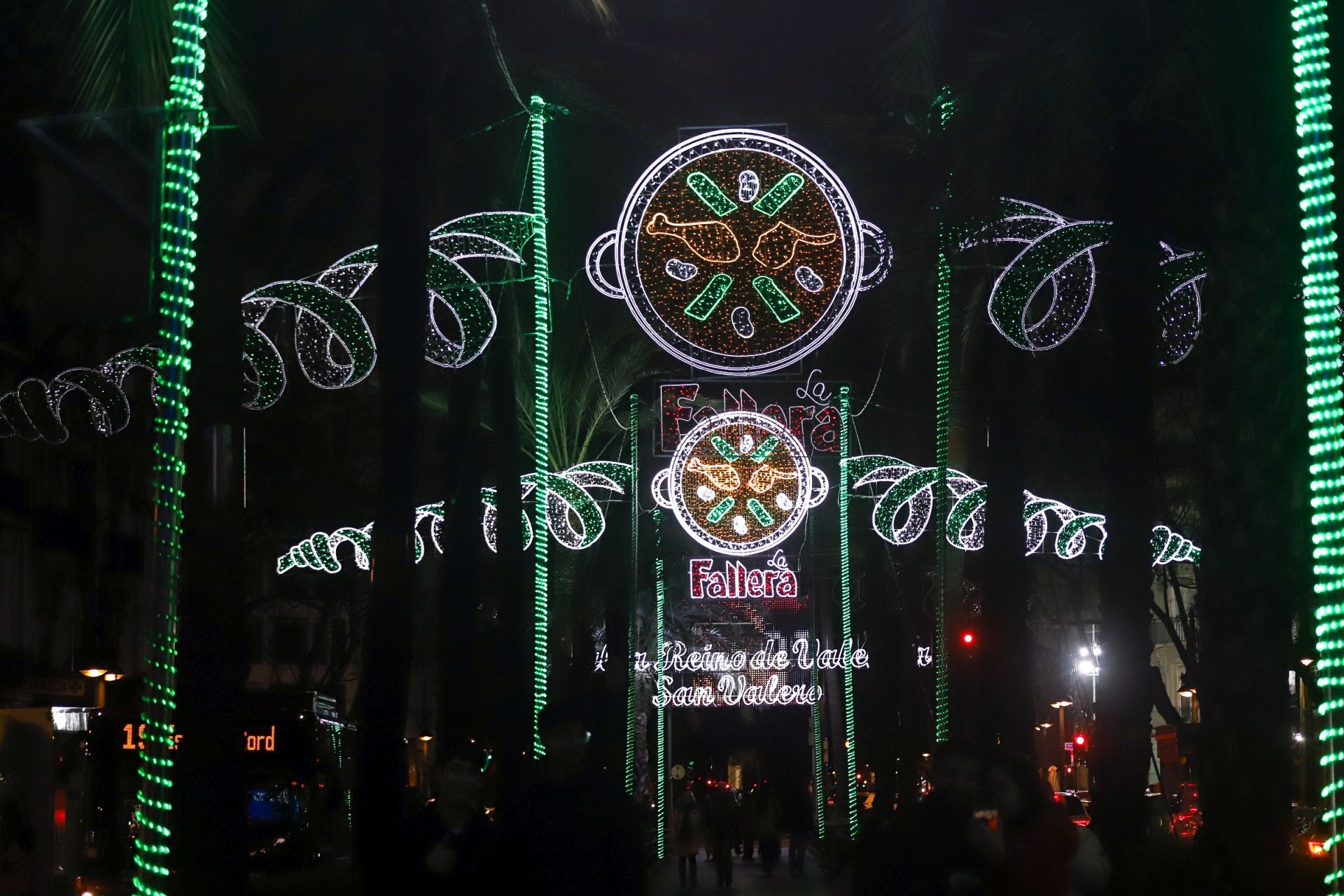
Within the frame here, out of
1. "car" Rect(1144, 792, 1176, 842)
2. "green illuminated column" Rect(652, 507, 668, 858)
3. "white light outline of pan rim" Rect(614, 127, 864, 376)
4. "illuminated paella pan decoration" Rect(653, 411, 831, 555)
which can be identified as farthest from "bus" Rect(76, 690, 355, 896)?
"white light outline of pan rim" Rect(614, 127, 864, 376)

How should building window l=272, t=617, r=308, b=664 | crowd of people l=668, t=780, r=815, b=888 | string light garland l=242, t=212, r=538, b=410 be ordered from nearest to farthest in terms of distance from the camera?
string light garland l=242, t=212, r=538, b=410, crowd of people l=668, t=780, r=815, b=888, building window l=272, t=617, r=308, b=664

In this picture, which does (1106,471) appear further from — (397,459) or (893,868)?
(893,868)

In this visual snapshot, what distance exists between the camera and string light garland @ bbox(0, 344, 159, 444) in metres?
19.8

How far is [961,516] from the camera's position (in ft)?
86.7

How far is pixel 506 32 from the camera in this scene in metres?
19.6

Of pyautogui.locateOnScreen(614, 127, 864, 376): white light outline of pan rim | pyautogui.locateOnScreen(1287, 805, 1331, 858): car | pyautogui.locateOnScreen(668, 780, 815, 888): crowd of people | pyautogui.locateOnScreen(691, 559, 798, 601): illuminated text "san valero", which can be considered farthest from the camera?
pyautogui.locateOnScreen(668, 780, 815, 888): crowd of people

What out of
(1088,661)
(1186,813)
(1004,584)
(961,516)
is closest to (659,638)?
(961,516)

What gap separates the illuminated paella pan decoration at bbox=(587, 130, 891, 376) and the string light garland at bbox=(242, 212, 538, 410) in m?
4.01

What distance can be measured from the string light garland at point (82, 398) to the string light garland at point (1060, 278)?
8.37 meters

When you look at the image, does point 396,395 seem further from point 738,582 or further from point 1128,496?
point 738,582

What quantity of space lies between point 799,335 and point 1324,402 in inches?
164

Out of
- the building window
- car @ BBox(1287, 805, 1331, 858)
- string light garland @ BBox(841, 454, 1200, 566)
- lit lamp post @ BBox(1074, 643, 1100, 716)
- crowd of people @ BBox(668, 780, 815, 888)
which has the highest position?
string light garland @ BBox(841, 454, 1200, 566)

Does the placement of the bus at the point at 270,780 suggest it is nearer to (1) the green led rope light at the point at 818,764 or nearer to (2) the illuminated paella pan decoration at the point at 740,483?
(2) the illuminated paella pan decoration at the point at 740,483

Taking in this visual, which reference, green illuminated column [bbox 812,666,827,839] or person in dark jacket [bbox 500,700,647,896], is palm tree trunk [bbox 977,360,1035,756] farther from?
green illuminated column [bbox 812,666,827,839]
